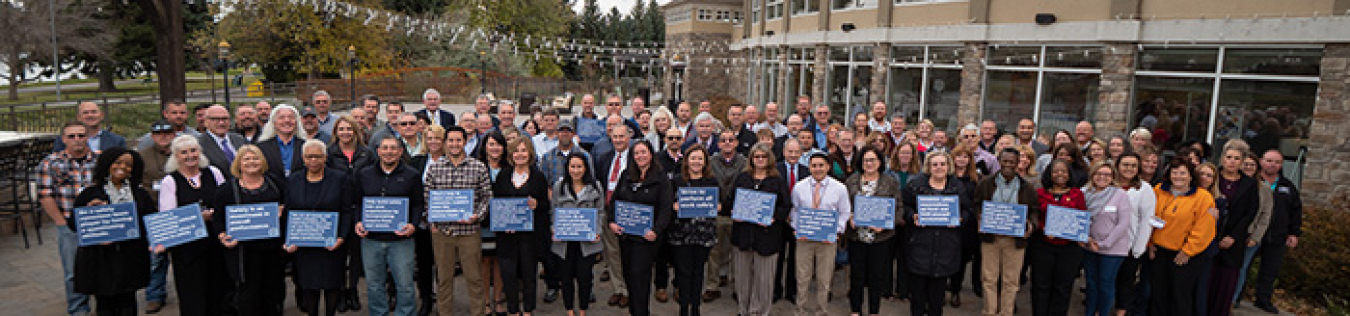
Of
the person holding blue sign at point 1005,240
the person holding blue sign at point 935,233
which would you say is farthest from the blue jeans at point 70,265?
the person holding blue sign at point 1005,240

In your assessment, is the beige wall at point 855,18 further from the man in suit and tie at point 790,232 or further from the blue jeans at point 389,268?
the blue jeans at point 389,268

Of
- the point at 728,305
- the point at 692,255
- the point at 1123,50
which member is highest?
the point at 1123,50

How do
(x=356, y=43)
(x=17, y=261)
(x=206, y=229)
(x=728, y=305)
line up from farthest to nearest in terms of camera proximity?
1. (x=356, y=43)
2. (x=17, y=261)
3. (x=728, y=305)
4. (x=206, y=229)

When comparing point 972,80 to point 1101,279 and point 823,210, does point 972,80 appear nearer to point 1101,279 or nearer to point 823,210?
point 1101,279

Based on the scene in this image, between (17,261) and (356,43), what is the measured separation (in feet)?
109

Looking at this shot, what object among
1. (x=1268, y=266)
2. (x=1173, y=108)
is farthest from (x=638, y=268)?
(x=1173, y=108)

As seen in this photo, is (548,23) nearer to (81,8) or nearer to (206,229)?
(81,8)

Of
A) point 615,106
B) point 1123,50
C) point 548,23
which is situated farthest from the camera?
point 548,23

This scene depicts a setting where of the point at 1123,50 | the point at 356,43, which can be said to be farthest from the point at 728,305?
the point at 356,43

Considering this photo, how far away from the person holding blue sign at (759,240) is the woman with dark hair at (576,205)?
3.95ft

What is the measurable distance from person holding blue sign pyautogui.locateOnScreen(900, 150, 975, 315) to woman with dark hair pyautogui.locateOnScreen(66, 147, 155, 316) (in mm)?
6134

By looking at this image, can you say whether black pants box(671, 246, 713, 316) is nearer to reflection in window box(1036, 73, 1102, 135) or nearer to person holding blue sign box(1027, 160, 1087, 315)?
person holding blue sign box(1027, 160, 1087, 315)

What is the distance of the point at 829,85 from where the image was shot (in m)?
21.1

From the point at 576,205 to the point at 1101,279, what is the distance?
182 inches
